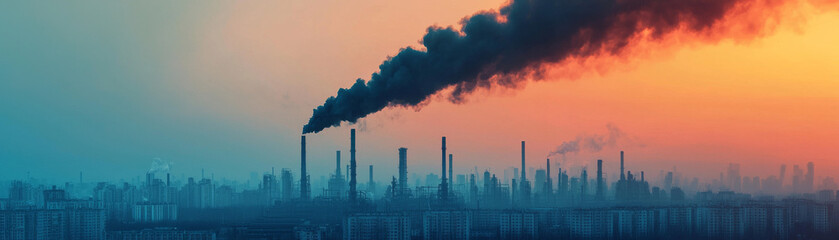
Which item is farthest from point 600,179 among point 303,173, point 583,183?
point 303,173

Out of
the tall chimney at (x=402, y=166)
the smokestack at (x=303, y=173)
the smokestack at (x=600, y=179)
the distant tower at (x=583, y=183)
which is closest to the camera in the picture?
the smokestack at (x=303, y=173)

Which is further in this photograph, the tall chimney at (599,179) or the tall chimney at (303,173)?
the tall chimney at (599,179)

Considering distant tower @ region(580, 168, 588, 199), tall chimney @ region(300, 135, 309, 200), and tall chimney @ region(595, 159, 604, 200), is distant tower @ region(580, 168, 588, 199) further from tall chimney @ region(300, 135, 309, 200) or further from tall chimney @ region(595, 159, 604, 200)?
tall chimney @ region(300, 135, 309, 200)

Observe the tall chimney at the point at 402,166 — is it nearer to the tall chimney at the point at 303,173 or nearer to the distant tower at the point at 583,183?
the tall chimney at the point at 303,173

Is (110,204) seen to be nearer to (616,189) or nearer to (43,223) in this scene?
(43,223)

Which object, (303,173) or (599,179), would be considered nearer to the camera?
(303,173)

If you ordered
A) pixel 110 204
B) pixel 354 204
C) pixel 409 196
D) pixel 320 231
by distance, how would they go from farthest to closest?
pixel 110 204, pixel 409 196, pixel 354 204, pixel 320 231

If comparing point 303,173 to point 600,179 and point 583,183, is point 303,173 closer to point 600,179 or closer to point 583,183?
point 600,179

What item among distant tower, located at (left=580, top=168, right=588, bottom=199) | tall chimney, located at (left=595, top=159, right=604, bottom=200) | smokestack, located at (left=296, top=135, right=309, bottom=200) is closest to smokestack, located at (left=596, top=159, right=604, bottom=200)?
tall chimney, located at (left=595, top=159, right=604, bottom=200)

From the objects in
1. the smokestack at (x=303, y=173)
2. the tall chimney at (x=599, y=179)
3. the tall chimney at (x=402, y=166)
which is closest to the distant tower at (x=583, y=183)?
the tall chimney at (x=599, y=179)

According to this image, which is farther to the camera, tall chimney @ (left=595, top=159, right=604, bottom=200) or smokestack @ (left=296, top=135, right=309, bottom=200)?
tall chimney @ (left=595, top=159, right=604, bottom=200)

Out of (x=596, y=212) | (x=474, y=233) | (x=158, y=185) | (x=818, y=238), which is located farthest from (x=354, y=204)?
(x=158, y=185)
